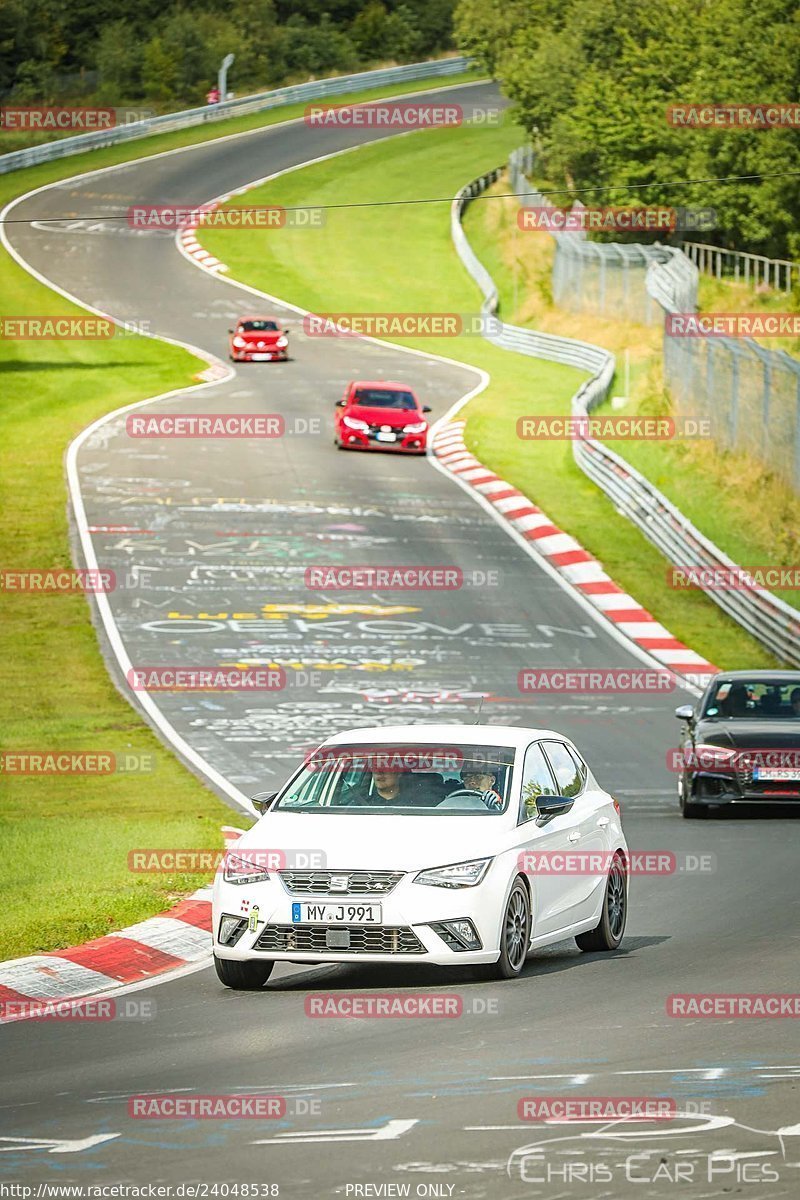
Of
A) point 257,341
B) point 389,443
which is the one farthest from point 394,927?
point 257,341

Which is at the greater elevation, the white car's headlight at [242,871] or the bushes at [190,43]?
the bushes at [190,43]

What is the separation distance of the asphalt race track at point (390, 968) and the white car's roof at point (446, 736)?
4.40 feet

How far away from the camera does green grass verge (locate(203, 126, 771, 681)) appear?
36.3 meters

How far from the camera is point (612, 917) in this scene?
518 inches

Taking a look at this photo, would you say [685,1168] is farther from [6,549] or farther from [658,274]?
[658,274]

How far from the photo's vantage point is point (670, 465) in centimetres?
4353

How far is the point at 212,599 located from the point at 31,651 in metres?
4.19

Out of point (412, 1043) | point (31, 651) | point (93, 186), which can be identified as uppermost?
point (93, 186)

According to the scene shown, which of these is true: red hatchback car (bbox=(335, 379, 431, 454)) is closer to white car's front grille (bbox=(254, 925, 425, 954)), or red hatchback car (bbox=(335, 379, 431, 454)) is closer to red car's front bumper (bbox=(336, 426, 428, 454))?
red car's front bumper (bbox=(336, 426, 428, 454))

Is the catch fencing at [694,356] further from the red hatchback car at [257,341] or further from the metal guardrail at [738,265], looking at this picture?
the red hatchback car at [257,341]

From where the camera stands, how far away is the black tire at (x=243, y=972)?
11.6 metres

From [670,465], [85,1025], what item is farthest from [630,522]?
[85,1025]

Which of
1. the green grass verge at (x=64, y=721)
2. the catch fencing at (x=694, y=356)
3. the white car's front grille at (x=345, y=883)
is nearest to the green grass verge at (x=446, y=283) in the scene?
the catch fencing at (x=694, y=356)

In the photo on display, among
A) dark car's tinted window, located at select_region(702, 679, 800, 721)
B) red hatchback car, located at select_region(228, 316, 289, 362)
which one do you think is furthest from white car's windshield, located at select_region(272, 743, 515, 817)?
red hatchback car, located at select_region(228, 316, 289, 362)
